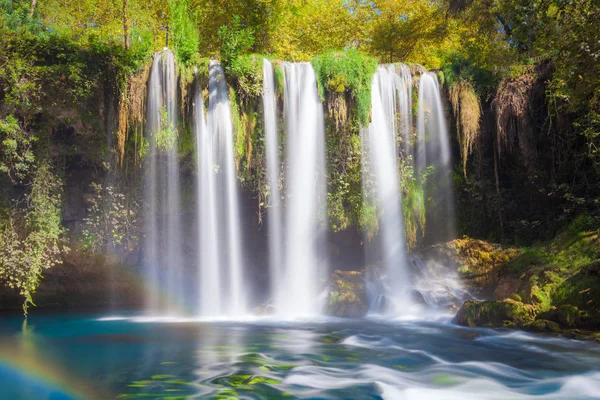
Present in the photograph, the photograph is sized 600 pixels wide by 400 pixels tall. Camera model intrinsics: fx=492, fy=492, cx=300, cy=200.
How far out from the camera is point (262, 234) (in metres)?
15.7

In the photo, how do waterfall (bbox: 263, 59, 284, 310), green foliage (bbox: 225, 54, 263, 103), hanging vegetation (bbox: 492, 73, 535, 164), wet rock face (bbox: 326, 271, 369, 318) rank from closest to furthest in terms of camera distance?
wet rock face (bbox: 326, 271, 369, 318), green foliage (bbox: 225, 54, 263, 103), waterfall (bbox: 263, 59, 284, 310), hanging vegetation (bbox: 492, 73, 535, 164)

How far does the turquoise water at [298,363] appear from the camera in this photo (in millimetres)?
5781

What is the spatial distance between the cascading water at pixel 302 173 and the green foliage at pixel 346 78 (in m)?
0.26

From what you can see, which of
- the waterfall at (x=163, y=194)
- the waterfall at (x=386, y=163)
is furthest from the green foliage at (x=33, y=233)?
the waterfall at (x=386, y=163)

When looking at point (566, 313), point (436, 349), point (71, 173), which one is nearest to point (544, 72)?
point (566, 313)

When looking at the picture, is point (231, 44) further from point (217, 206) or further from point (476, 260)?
point (476, 260)

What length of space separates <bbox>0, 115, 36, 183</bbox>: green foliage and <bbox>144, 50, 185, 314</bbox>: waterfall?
9.35 ft

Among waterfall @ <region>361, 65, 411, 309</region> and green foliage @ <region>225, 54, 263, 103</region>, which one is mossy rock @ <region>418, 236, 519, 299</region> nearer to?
waterfall @ <region>361, 65, 411, 309</region>

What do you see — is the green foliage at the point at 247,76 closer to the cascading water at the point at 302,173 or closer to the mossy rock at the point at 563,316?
the cascading water at the point at 302,173

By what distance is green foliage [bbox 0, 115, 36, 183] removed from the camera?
37.1 ft

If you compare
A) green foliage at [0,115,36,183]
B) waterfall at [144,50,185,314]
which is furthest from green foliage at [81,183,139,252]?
green foliage at [0,115,36,183]

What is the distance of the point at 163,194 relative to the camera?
1377 centimetres

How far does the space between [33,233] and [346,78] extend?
885 centimetres

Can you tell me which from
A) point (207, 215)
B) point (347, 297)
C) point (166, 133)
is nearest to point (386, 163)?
point (347, 297)
